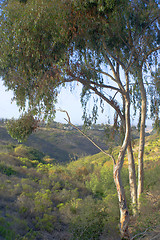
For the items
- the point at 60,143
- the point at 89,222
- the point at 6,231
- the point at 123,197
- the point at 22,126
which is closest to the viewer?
the point at 6,231

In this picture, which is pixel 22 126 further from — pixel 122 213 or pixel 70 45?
pixel 122 213

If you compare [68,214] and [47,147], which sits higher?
[47,147]

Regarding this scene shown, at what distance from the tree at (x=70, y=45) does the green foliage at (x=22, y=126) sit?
0.60m

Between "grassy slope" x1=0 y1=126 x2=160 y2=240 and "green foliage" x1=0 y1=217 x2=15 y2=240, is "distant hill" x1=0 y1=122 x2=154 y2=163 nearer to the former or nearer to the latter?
"grassy slope" x1=0 y1=126 x2=160 y2=240

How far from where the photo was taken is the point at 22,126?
7559 millimetres

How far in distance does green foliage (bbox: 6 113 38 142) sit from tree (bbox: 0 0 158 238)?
603 mm

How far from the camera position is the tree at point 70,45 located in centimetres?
650

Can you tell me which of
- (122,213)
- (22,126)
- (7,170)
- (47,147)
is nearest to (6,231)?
(22,126)

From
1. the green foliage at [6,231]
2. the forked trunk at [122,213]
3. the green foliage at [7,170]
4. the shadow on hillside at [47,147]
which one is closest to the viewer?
the green foliage at [6,231]

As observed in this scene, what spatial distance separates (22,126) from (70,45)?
135 inches

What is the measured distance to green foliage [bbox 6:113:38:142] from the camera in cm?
752

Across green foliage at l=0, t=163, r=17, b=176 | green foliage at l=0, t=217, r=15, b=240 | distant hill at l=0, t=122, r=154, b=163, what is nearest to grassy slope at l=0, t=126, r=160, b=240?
green foliage at l=0, t=217, r=15, b=240

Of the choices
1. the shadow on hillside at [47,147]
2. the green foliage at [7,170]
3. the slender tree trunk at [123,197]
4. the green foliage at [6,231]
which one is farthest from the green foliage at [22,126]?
the shadow on hillside at [47,147]

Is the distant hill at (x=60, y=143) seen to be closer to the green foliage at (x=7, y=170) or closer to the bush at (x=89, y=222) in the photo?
the green foliage at (x=7, y=170)
